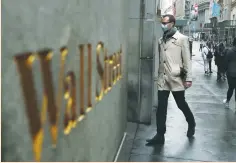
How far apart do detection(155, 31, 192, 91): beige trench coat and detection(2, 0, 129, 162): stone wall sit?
1771mm

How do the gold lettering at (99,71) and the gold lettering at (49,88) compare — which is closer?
the gold lettering at (49,88)

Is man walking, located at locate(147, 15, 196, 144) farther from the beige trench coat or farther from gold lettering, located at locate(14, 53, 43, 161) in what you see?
gold lettering, located at locate(14, 53, 43, 161)

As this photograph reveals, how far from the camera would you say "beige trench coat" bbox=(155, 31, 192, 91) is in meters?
5.24

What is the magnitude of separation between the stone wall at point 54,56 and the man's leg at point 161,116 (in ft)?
5.73

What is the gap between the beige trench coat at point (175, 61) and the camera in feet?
17.2

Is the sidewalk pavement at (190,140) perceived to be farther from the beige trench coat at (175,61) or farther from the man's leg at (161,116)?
the beige trench coat at (175,61)

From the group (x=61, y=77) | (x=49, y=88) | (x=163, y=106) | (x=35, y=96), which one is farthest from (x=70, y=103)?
(x=163, y=106)

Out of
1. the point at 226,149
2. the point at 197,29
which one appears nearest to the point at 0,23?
the point at 226,149

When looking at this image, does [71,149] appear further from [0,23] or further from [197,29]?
[197,29]

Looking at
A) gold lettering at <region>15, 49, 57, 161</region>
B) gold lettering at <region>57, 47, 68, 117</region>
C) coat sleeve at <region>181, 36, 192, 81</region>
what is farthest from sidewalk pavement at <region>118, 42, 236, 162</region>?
gold lettering at <region>15, 49, 57, 161</region>

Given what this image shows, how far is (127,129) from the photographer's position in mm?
6285

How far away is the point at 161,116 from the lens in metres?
5.39

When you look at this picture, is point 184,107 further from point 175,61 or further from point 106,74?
point 106,74

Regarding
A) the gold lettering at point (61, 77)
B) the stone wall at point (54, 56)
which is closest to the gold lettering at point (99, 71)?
the stone wall at point (54, 56)
